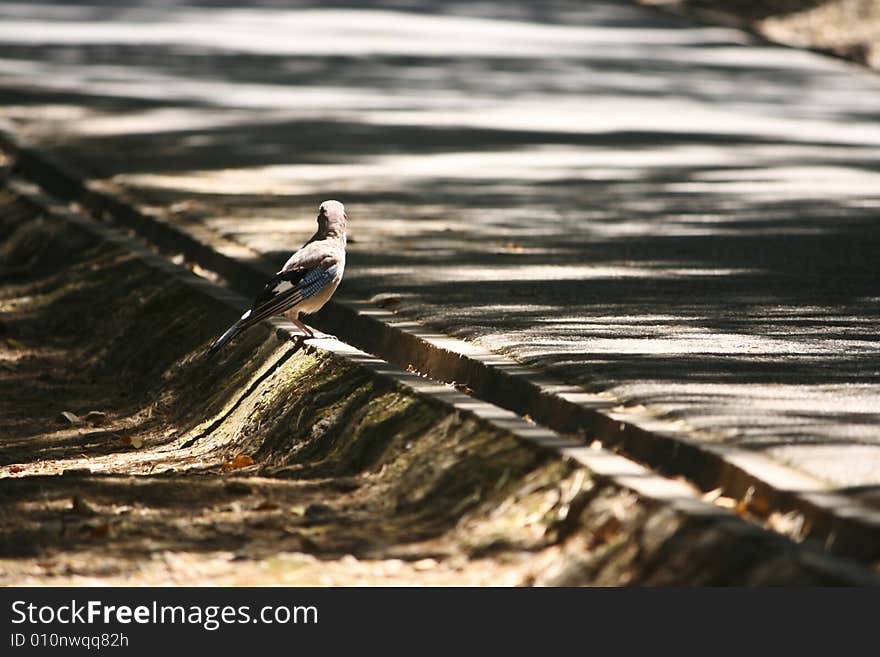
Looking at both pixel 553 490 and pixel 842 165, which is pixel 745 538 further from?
pixel 842 165

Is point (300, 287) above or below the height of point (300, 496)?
above

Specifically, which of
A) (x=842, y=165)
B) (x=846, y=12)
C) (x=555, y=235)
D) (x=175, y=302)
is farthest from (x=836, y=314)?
(x=846, y=12)

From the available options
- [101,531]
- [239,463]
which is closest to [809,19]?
[239,463]

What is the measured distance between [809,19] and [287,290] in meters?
23.9

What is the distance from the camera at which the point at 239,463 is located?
8.27 m

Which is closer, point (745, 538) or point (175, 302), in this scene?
point (745, 538)

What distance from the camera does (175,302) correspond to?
10883 mm

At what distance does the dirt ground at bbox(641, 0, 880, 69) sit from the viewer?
28938 millimetres

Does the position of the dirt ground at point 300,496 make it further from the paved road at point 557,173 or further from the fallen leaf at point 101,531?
the paved road at point 557,173

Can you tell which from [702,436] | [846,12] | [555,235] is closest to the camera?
[702,436]

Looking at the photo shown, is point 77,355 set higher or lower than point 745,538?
lower

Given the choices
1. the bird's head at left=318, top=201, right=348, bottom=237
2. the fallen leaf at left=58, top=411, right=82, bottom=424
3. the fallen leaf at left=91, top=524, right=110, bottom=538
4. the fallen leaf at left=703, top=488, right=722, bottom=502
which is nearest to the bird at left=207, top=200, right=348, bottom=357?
the bird's head at left=318, top=201, right=348, bottom=237

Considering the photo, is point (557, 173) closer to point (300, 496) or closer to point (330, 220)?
point (330, 220)

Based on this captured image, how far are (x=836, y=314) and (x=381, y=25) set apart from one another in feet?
65.5
